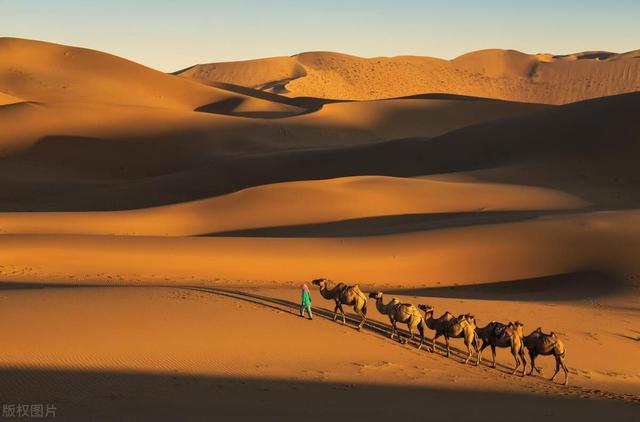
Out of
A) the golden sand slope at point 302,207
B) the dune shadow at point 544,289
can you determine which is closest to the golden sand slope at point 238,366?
the dune shadow at point 544,289

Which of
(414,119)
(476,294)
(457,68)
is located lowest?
(476,294)

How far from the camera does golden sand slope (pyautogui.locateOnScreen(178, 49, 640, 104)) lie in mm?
162375

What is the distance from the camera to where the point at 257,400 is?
34.1 ft

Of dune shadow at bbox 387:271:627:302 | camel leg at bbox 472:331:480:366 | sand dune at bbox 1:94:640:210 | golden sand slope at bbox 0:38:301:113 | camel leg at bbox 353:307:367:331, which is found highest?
golden sand slope at bbox 0:38:301:113

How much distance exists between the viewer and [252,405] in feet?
33.3

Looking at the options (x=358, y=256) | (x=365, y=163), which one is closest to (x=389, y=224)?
(x=358, y=256)

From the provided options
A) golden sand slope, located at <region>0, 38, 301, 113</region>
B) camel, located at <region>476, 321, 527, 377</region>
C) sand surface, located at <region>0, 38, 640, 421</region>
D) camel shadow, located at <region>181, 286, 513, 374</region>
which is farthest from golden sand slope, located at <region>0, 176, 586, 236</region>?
golden sand slope, located at <region>0, 38, 301, 113</region>

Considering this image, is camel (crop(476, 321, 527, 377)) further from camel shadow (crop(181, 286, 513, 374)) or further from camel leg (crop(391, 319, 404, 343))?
camel leg (crop(391, 319, 404, 343))

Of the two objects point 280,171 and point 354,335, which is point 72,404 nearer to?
point 354,335

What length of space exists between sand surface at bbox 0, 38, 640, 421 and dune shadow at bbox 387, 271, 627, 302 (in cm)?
8

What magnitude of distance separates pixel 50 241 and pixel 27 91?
67703 mm

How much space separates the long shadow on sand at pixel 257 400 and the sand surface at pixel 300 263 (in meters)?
0.04

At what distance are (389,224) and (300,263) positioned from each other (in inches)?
369

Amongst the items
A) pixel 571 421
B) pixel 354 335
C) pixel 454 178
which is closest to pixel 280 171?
pixel 454 178
